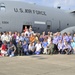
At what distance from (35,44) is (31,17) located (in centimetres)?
487

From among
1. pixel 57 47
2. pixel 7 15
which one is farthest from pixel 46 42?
pixel 7 15

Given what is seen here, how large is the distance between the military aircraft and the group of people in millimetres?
2579

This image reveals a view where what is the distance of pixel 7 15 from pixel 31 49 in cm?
453

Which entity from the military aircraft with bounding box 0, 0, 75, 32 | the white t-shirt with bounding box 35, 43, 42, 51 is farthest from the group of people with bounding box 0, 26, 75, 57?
the military aircraft with bounding box 0, 0, 75, 32

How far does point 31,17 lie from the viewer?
21281 mm

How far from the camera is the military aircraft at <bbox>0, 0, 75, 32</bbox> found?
19750mm

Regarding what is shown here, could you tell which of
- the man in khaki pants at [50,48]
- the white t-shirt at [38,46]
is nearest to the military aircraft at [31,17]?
the white t-shirt at [38,46]

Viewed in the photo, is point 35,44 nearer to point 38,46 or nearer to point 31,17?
point 38,46

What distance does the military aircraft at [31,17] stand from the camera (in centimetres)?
1975

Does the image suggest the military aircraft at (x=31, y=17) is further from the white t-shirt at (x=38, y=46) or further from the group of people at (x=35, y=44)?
the white t-shirt at (x=38, y=46)

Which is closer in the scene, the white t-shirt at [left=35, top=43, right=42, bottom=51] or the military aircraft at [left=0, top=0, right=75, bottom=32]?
the white t-shirt at [left=35, top=43, right=42, bottom=51]

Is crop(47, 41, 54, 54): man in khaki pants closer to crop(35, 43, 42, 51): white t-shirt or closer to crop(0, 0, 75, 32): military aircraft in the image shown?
crop(35, 43, 42, 51): white t-shirt

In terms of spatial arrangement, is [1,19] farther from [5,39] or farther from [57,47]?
[57,47]

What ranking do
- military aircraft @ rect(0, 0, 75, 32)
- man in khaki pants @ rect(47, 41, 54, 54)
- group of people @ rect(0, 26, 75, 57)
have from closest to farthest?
group of people @ rect(0, 26, 75, 57)
man in khaki pants @ rect(47, 41, 54, 54)
military aircraft @ rect(0, 0, 75, 32)
